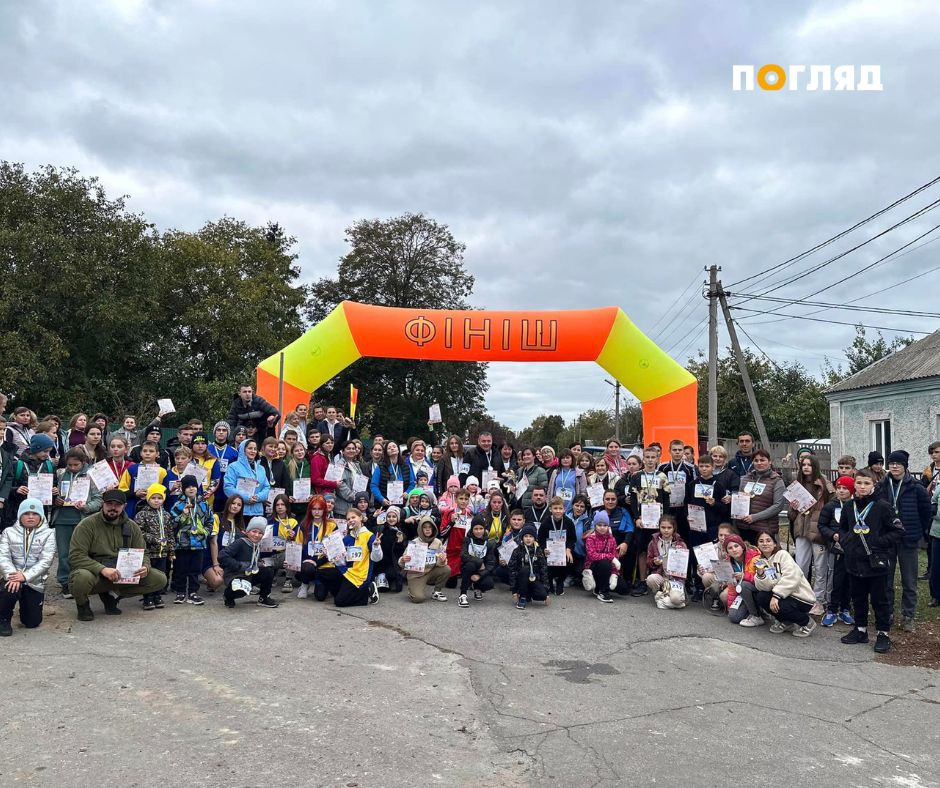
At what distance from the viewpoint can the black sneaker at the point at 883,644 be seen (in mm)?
7059

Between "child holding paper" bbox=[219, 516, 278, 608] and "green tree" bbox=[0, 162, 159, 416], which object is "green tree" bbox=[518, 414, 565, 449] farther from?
"child holding paper" bbox=[219, 516, 278, 608]

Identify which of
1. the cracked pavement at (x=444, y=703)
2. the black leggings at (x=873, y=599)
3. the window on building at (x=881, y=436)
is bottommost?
the cracked pavement at (x=444, y=703)

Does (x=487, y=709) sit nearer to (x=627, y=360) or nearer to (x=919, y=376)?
(x=627, y=360)

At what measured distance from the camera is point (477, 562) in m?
8.96

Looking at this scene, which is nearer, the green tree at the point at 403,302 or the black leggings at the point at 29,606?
the black leggings at the point at 29,606

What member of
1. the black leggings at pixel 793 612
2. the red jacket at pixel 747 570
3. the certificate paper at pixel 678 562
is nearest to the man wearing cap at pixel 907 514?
the black leggings at pixel 793 612

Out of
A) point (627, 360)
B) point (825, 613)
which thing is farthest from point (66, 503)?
point (627, 360)

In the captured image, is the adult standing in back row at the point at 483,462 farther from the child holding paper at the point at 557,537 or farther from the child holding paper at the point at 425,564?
the child holding paper at the point at 425,564

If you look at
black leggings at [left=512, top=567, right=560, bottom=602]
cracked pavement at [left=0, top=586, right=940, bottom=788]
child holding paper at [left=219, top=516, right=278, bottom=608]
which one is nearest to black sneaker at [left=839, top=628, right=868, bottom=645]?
cracked pavement at [left=0, top=586, right=940, bottom=788]

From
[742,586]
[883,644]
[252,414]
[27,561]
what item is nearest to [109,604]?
[27,561]

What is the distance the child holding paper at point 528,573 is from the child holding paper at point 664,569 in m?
1.33

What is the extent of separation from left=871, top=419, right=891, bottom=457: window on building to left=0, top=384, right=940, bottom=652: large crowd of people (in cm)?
1636

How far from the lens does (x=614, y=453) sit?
11.0 m

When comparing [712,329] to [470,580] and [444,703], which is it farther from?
[444,703]
